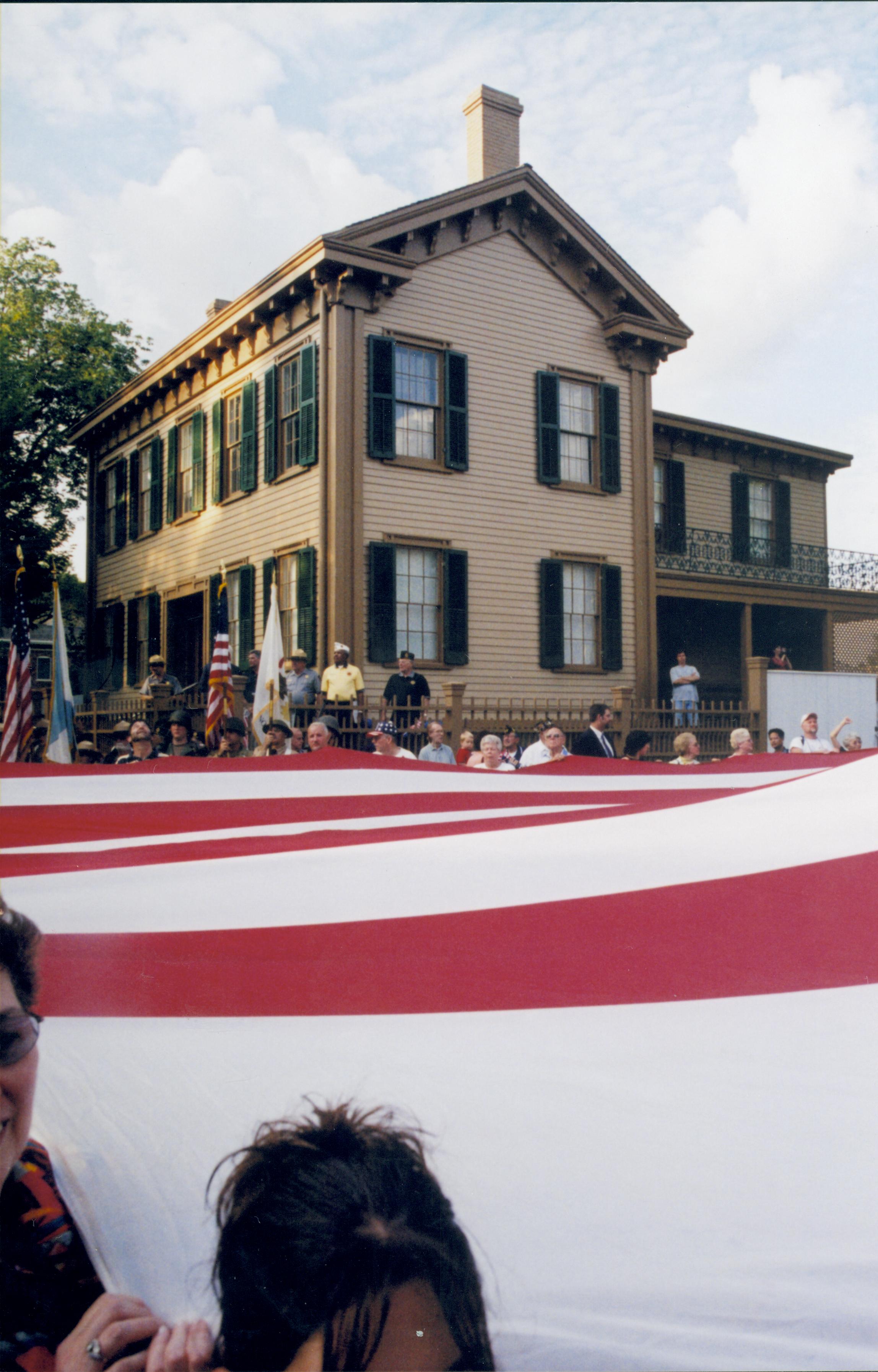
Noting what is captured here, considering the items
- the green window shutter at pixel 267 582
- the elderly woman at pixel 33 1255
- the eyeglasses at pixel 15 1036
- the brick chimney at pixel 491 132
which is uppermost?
the brick chimney at pixel 491 132

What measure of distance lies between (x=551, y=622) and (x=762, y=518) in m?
8.29

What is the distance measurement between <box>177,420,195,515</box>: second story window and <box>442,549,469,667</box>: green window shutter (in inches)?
234

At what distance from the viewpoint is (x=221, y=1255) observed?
1256 millimetres

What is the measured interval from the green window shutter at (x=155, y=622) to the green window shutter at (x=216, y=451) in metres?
2.86

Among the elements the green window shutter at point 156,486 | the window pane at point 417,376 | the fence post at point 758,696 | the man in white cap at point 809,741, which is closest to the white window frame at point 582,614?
the fence post at point 758,696

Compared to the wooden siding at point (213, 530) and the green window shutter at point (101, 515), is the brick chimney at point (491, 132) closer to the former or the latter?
the wooden siding at point (213, 530)

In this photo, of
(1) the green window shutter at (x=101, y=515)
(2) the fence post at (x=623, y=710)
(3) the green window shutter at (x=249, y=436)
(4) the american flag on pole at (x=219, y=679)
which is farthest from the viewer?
(1) the green window shutter at (x=101, y=515)

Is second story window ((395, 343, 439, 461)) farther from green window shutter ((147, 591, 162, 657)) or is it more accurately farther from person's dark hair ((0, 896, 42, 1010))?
person's dark hair ((0, 896, 42, 1010))

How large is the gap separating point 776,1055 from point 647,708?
1468 cm

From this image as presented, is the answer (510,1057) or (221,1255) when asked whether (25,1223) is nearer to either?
(221,1255)

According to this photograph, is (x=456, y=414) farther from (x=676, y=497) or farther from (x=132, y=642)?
(x=132, y=642)

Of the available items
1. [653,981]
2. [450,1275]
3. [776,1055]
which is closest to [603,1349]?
[450,1275]

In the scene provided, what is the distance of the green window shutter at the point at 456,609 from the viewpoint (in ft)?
47.5

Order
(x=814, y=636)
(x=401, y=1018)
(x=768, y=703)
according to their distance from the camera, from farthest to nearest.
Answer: (x=814, y=636), (x=768, y=703), (x=401, y=1018)
